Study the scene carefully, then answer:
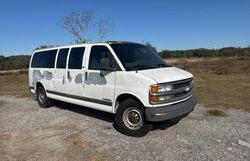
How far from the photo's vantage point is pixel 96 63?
6598mm

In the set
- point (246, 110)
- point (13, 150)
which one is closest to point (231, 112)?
point (246, 110)

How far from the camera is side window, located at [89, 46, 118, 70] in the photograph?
6129 millimetres

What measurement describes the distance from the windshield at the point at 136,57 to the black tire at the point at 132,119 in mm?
843

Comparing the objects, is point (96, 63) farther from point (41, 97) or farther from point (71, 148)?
point (41, 97)

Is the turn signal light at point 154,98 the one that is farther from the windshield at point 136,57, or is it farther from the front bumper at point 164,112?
the windshield at point 136,57

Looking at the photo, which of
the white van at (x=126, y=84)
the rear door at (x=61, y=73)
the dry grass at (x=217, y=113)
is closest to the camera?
the white van at (x=126, y=84)

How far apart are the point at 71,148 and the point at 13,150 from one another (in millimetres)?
1221

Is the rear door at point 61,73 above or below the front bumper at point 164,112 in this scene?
above

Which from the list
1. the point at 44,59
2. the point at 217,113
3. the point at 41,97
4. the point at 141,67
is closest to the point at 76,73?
the point at 141,67

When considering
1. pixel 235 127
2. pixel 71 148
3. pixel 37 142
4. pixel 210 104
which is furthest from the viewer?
pixel 210 104

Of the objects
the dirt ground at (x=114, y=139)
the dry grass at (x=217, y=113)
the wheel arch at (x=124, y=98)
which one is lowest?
the dirt ground at (x=114, y=139)

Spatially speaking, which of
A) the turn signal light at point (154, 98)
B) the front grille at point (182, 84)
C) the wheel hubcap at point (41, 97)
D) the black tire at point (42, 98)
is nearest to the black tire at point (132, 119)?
the turn signal light at point (154, 98)

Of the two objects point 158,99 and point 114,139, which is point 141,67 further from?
point 114,139

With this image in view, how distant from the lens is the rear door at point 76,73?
7.07 m
